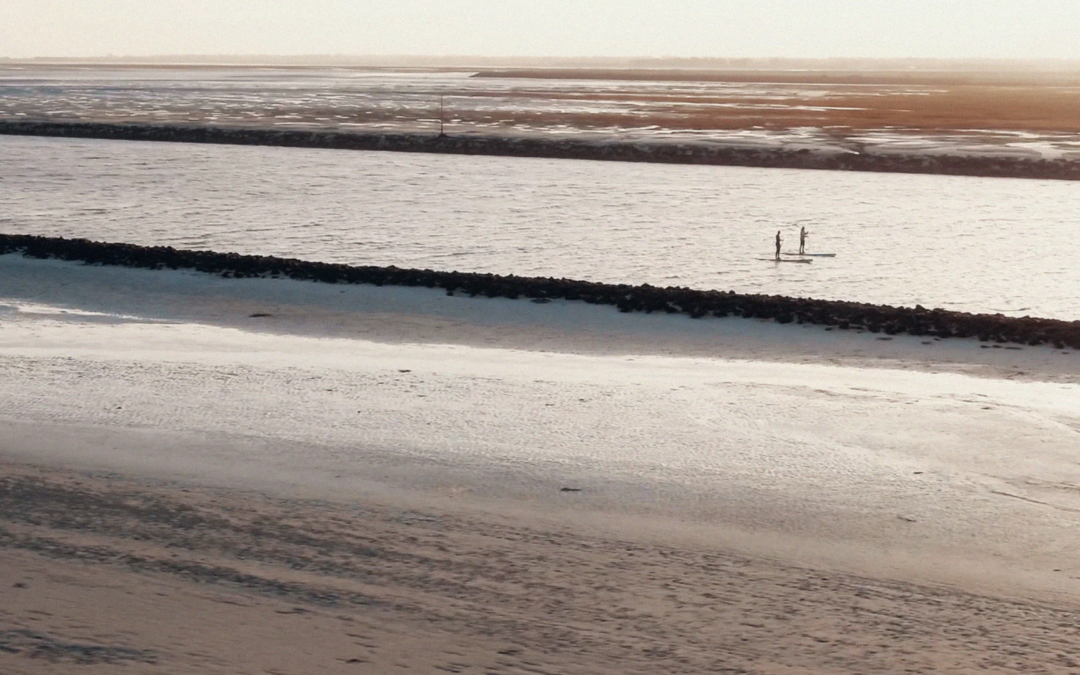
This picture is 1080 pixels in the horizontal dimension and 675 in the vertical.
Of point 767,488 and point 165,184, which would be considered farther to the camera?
point 165,184

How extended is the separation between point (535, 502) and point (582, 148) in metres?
31.8

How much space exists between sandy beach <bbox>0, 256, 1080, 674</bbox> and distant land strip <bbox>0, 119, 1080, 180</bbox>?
22.8 meters

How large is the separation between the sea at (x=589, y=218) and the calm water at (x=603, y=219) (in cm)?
5

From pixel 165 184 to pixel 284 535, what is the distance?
2237cm

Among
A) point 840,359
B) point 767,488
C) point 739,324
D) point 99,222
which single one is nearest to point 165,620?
point 767,488

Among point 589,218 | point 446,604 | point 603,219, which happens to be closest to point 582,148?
point 589,218

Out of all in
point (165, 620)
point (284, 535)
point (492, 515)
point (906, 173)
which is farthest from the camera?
point (906, 173)

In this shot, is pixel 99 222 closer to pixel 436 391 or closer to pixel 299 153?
pixel 436 391

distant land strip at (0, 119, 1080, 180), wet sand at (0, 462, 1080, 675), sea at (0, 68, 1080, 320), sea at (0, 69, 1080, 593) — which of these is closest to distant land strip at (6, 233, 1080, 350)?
sea at (0, 69, 1080, 593)

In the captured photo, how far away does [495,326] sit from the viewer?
12523 millimetres

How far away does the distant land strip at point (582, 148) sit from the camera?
3334 centimetres

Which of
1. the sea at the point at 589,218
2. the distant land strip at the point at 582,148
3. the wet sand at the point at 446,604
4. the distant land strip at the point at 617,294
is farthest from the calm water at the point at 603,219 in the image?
the wet sand at the point at 446,604

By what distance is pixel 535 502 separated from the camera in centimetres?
689

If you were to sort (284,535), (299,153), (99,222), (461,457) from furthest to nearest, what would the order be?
1. (299,153)
2. (99,222)
3. (461,457)
4. (284,535)
